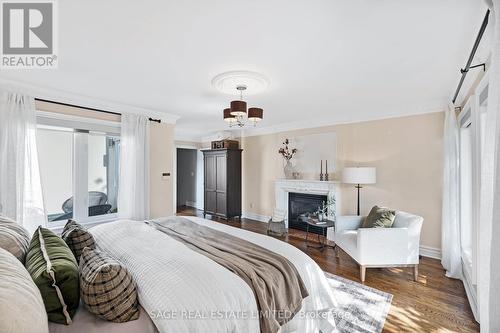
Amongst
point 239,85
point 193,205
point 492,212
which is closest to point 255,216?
point 193,205

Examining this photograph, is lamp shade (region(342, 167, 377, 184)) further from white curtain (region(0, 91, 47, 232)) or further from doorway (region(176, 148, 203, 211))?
doorway (region(176, 148, 203, 211))

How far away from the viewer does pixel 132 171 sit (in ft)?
12.7

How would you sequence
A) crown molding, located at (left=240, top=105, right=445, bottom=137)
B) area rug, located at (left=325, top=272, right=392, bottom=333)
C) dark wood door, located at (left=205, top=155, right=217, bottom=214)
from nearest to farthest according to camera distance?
1. area rug, located at (left=325, top=272, right=392, bottom=333)
2. crown molding, located at (left=240, top=105, right=445, bottom=137)
3. dark wood door, located at (left=205, top=155, right=217, bottom=214)

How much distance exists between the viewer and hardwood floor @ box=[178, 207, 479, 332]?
2096 millimetres

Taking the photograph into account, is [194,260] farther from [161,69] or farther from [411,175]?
[411,175]

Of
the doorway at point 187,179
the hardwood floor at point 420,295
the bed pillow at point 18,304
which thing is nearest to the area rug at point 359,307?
the hardwood floor at point 420,295

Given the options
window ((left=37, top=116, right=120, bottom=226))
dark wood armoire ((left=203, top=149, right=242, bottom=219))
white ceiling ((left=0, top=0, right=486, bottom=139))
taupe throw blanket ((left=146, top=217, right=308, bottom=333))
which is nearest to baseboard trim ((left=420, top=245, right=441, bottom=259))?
white ceiling ((left=0, top=0, right=486, bottom=139))

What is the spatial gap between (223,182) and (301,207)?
2.08 m

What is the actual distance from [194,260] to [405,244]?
2.61 metres

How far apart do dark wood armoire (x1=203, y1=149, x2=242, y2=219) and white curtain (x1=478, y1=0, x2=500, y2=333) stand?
525cm

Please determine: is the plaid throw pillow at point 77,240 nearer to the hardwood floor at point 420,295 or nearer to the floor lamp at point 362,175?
the hardwood floor at point 420,295

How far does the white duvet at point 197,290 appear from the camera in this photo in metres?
1.24

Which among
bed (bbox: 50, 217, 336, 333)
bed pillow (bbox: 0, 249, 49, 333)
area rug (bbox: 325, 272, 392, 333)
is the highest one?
bed pillow (bbox: 0, 249, 49, 333)

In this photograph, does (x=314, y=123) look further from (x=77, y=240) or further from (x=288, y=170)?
(x=77, y=240)
